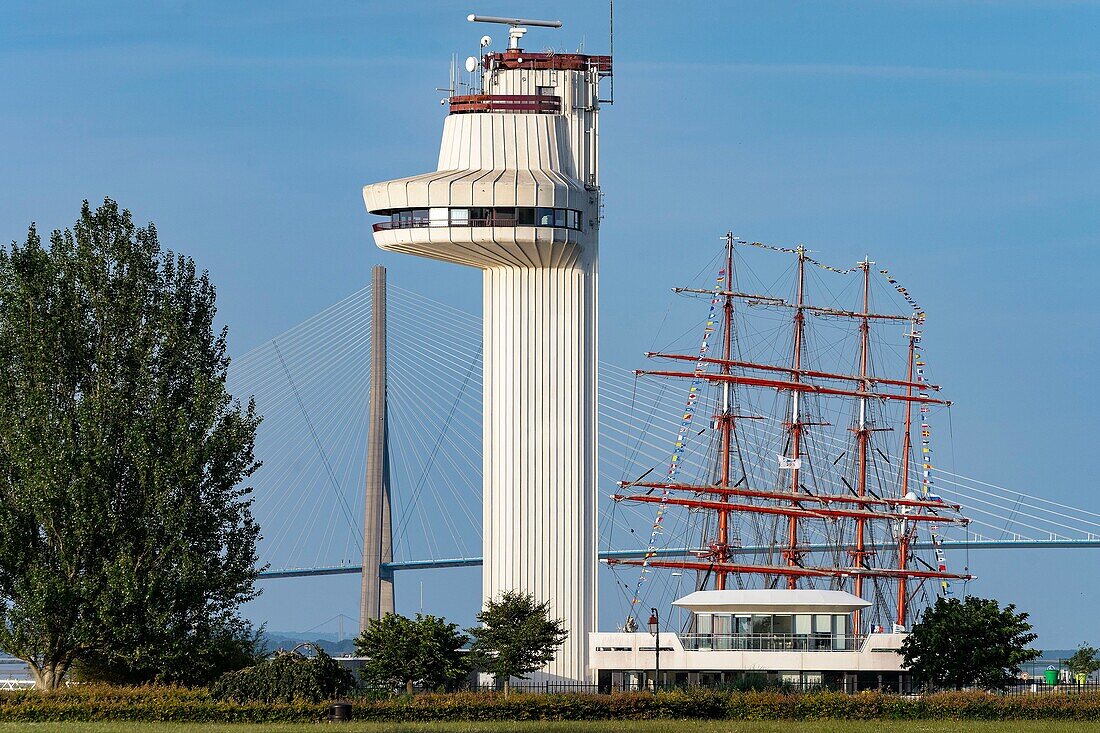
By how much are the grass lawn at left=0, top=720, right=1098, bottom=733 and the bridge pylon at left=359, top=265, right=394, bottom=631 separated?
48.4 m

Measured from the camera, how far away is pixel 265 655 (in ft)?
174

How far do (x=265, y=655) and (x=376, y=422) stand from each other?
44.3 m

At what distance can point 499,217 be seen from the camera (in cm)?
6450

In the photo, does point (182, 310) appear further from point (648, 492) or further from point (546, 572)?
point (648, 492)

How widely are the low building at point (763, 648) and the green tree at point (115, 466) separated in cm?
1702

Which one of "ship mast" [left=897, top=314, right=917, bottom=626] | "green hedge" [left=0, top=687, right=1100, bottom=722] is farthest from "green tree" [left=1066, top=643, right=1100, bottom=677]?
"green hedge" [left=0, top=687, right=1100, bottom=722]

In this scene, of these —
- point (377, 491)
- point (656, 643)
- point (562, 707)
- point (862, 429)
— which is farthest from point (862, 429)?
point (562, 707)

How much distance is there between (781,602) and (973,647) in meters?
7.30

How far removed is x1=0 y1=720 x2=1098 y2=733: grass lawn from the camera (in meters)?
42.8

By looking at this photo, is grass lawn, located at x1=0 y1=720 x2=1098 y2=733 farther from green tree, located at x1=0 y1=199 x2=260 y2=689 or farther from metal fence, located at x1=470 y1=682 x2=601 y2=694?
metal fence, located at x1=470 y1=682 x2=601 y2=694

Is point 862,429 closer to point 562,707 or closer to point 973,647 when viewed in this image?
point 973,647

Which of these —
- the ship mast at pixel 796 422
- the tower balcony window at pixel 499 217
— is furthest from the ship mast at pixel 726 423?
the tower balcony window at pixel 499 217

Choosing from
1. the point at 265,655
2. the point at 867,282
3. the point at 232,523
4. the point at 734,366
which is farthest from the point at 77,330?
the point at 867,282

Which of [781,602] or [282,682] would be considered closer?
[282,682]
